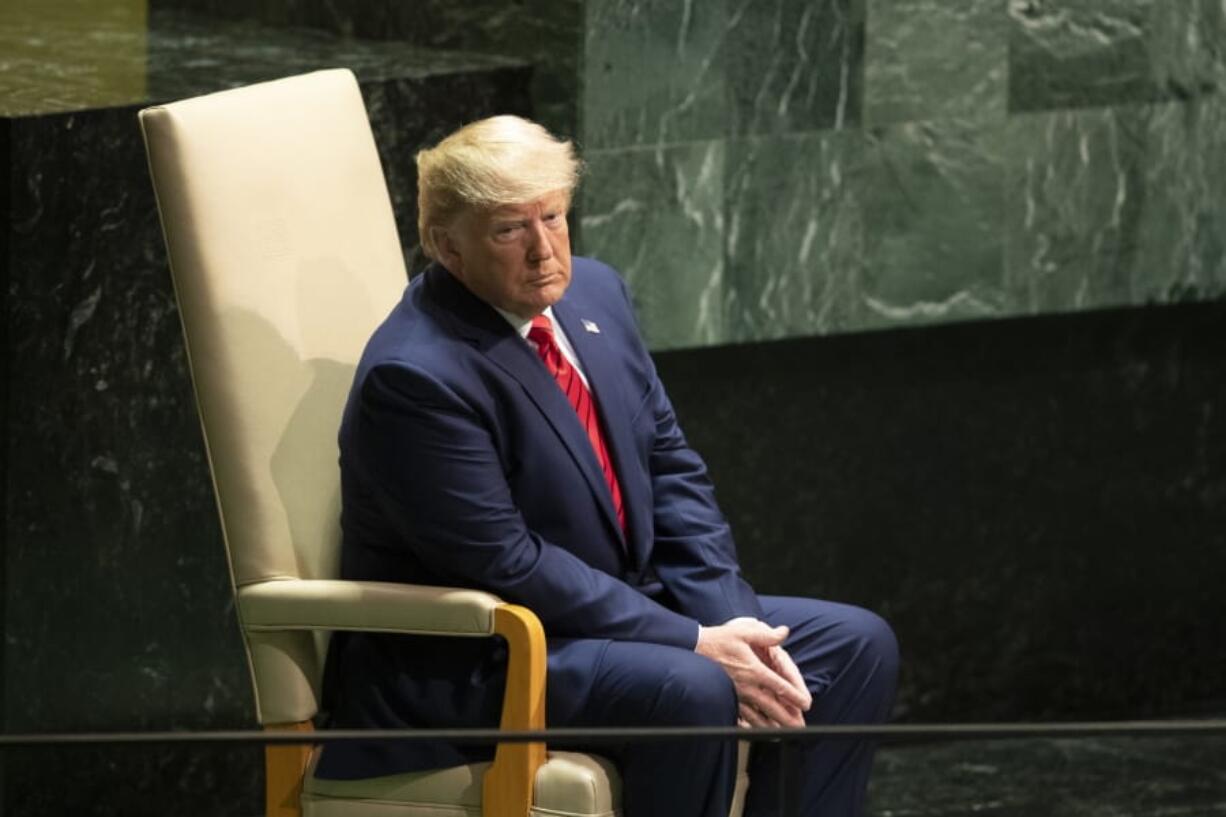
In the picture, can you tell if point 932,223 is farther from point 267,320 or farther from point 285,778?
point 285,778

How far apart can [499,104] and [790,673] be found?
1.59m

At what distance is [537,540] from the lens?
11.8ft

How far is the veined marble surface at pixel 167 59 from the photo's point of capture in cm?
464

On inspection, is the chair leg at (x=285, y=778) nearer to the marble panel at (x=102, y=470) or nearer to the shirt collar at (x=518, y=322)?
the shirt collar at (x=518, y=322)

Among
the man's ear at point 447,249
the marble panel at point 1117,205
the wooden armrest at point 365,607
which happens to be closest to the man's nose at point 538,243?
the man's ear at point 447,249

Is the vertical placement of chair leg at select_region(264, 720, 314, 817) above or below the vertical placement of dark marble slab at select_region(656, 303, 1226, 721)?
above

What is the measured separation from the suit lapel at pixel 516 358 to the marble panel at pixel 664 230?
→ 129 cm

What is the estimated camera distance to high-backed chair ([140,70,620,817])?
3.45 m

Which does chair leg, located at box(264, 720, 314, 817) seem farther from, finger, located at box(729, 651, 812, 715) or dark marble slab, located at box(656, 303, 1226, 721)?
dark marble slab, located at box(656, 303, 1226, 721)

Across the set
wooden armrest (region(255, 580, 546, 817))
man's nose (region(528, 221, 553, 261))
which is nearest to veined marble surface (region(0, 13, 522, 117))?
man's nose (region(528, 221, 553, 261))

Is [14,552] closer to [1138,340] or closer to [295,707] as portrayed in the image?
[295,707]

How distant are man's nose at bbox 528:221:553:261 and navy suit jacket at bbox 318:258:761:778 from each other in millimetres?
118

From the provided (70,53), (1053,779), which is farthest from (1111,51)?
(70,53)

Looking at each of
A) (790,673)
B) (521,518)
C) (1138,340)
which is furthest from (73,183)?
(1138,340)
